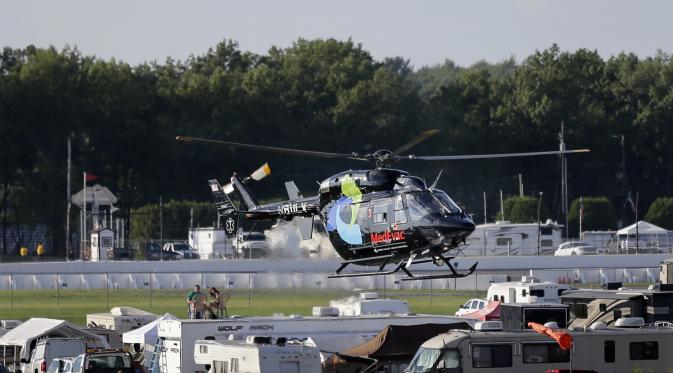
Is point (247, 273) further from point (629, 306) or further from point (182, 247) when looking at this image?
point (182, 247)

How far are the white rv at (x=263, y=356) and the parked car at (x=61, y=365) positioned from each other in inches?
117

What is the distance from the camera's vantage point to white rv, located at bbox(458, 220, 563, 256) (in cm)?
7812

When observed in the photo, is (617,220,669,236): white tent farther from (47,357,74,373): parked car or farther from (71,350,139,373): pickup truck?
(71,350,139,373): pickup truck

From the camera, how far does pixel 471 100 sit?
111 m

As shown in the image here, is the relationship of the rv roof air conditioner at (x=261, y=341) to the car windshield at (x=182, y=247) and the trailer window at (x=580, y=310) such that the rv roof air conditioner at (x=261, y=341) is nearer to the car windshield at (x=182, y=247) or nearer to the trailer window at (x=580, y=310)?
the trailer window at (x=580, y=310)

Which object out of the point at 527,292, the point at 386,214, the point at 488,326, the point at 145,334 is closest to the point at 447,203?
the point at 386,214

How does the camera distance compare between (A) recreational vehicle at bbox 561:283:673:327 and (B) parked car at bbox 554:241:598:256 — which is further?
(B) parked car at bbox 554:241:598:256

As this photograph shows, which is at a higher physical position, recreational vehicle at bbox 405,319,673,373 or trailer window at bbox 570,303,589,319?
trailer window at bbox 570,303,589,319

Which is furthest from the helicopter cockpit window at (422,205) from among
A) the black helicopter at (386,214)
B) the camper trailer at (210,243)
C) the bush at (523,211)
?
the bush at (523,211)

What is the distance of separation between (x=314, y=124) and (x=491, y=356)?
8102cm

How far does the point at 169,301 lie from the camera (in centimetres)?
5316

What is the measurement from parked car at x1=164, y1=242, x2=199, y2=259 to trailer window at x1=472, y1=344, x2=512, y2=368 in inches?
2132

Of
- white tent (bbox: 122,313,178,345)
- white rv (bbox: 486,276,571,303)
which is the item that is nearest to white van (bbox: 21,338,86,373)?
white tent (bbox: 122,313,178,345)

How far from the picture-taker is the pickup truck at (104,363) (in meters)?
27.7
